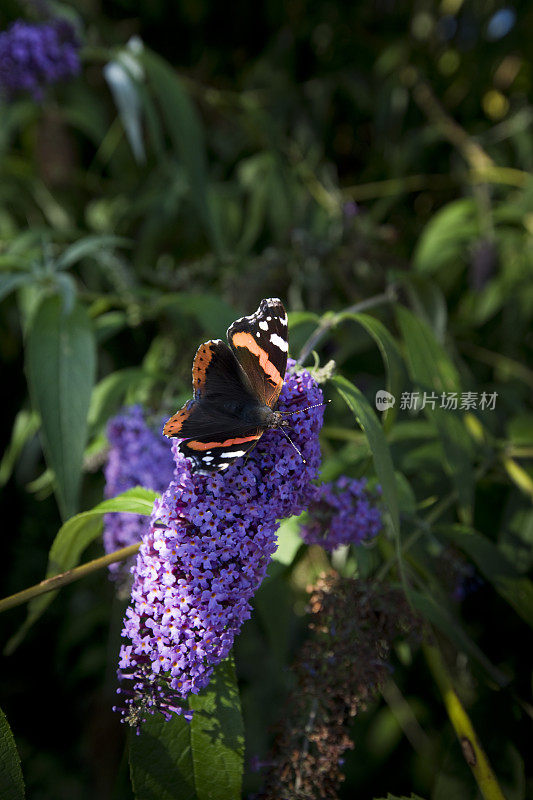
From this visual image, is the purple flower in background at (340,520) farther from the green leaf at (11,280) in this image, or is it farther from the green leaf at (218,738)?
the green leaf at (11,280)

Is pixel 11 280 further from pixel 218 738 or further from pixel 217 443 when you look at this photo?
pixel 218 738

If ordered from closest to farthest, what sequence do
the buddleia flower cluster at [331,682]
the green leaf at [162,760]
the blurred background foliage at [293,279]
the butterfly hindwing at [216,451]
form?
the butterfly hindwing at [216,451], the green leaf at [162,760], the buddleia flower cluster at [331,682], the blurred background foliage at [293,279]


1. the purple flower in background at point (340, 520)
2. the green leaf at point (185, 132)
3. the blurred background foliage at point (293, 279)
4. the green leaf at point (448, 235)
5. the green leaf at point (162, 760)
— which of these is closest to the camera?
the green leaf at point (162, 760)

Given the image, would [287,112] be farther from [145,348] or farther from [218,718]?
[218,718]

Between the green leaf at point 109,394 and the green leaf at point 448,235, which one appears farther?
the green leaf at point 448,235

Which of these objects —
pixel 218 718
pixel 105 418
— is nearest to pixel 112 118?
pixel 105 418

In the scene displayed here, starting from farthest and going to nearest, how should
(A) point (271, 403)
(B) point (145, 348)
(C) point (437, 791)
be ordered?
(B) point (145, 348)
(C) point (437, 791)
(A) point (271, 403)

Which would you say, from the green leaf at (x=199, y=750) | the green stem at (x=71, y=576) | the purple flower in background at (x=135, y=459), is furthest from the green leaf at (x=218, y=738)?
the purple flower in background at (x=135, y=459)

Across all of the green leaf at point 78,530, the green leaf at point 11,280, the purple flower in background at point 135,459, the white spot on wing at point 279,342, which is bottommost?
the green leaf at point 78,530
